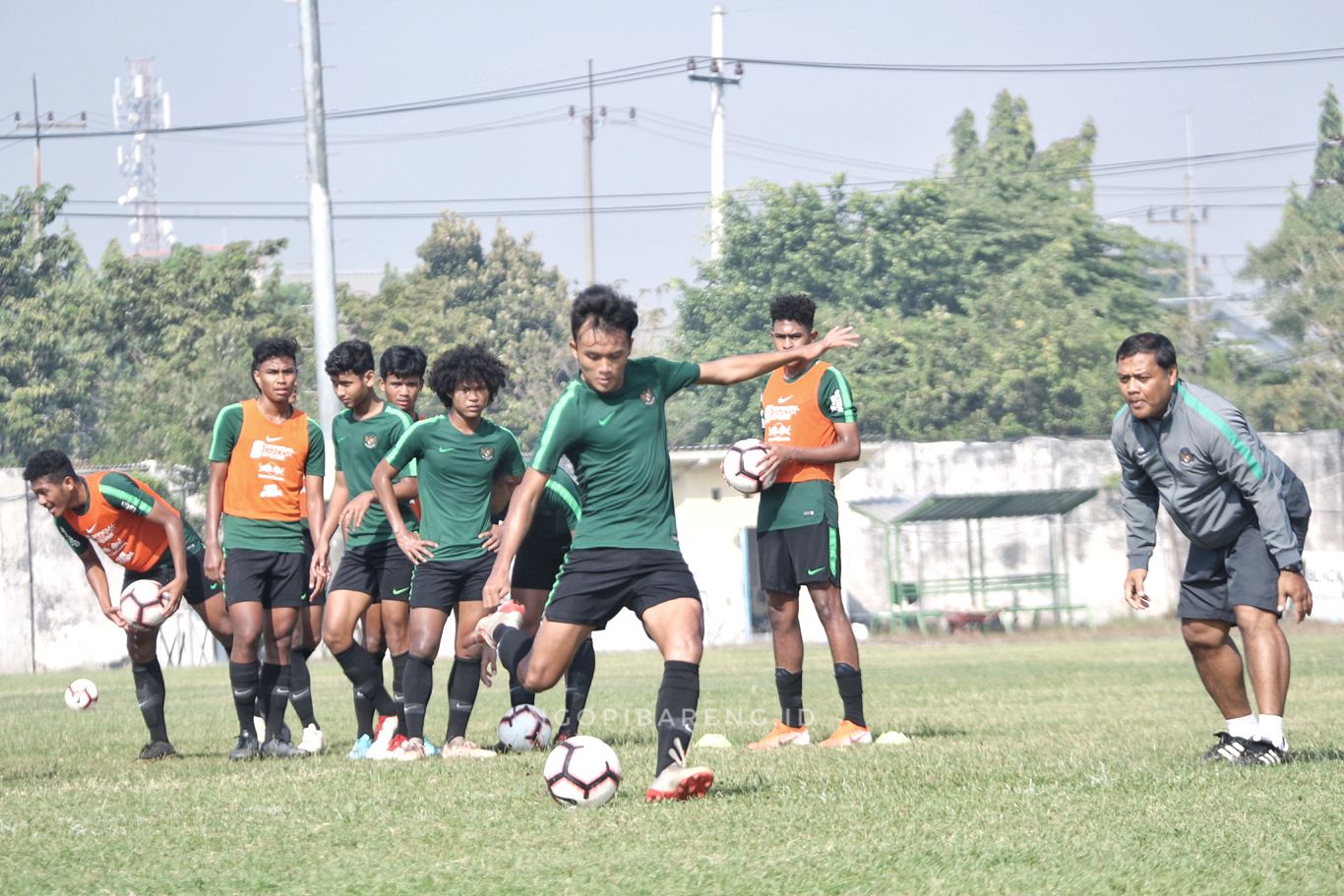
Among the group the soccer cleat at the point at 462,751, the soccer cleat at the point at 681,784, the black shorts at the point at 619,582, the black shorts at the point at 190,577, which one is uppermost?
the black shorts at the point at 619,582

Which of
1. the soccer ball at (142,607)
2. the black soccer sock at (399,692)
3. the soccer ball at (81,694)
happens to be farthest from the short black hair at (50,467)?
the soccer ball at (81,694)

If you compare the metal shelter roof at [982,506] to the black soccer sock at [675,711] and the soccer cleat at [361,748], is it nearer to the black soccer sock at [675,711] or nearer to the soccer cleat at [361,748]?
the soccer cleat at [361,748]

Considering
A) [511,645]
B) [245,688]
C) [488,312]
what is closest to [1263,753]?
[511,645]

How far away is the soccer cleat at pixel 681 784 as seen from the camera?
6789 mm

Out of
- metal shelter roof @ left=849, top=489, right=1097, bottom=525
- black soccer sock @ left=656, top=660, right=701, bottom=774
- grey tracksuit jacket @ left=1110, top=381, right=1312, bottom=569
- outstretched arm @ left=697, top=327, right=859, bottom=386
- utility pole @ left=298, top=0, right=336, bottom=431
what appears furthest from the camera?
metal shelter roof @ left=849, top=489, right=1097, bottom=525

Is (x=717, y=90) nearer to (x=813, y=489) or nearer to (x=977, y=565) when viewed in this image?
(x=977, y=565)

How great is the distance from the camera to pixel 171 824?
265 inches

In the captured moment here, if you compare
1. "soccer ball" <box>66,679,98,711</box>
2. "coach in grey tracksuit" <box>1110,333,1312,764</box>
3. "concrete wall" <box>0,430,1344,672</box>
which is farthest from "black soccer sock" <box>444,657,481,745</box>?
"concrete wall" <box>0,430,1344,672</box>

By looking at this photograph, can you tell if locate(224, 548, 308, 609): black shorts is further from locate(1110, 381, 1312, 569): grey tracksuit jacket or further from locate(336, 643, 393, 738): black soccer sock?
locate(1110, 381, 1312, 569): grey tracksuit jacket

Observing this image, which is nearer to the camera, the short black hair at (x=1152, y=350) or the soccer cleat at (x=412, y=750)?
the short black hair at (x=1152, y=350)

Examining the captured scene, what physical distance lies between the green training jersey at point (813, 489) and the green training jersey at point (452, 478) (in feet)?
4.58

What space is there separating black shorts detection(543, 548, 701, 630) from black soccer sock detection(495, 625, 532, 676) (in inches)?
39.3

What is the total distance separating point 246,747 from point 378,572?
1.21m

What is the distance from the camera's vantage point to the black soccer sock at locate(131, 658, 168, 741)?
10.4 meters
